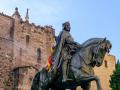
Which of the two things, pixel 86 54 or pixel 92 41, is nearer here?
pixel 86 54

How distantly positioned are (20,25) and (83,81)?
128 ft

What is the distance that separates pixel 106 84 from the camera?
54625 mm

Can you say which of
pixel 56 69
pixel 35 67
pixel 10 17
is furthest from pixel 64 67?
pixel 10 17

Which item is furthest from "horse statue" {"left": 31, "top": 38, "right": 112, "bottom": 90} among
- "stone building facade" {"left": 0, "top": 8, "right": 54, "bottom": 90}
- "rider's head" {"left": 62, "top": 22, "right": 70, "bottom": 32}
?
"stone building facade" {"left": 0, "top": 8, "right": 54, "bottom": 90}

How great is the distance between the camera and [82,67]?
30.9 ft

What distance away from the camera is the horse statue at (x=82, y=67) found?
9.30 m

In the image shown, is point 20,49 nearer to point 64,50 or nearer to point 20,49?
point 20,49

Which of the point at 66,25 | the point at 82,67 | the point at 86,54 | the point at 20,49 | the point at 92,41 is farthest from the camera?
the point at 20,49

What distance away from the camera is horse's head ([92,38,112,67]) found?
9531 mm

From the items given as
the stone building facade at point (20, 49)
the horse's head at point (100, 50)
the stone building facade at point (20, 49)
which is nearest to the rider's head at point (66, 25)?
the horse's head at point (100, 50)

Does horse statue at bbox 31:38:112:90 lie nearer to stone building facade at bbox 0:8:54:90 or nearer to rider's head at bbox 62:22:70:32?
rider's head at bbox 62:22:70:32

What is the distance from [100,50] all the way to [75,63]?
0.64m

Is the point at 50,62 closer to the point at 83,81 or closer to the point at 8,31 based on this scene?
the point at 83,81

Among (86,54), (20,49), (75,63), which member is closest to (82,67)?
(75,63)
